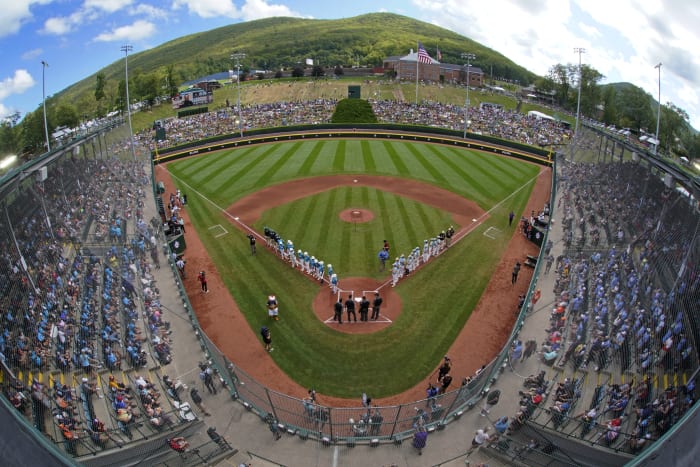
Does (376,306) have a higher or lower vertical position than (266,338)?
higher

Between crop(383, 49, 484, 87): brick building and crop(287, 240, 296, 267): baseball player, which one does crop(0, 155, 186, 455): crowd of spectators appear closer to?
crop(287, 240, 296, 267): baseball player

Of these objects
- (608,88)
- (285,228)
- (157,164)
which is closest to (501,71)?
(608,88)

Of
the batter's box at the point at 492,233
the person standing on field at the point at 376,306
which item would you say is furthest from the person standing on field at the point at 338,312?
the batter's box at the point at 492,233

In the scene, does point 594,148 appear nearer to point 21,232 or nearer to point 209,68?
point 21,232

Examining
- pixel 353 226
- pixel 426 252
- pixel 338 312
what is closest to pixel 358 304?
pixel 338 312

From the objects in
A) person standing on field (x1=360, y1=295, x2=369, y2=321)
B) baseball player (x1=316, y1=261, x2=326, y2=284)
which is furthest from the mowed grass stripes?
person standing on field (x1=360, y1=295, x2=369, y2=321)

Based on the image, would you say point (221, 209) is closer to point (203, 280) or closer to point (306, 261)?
point (203, 280)
